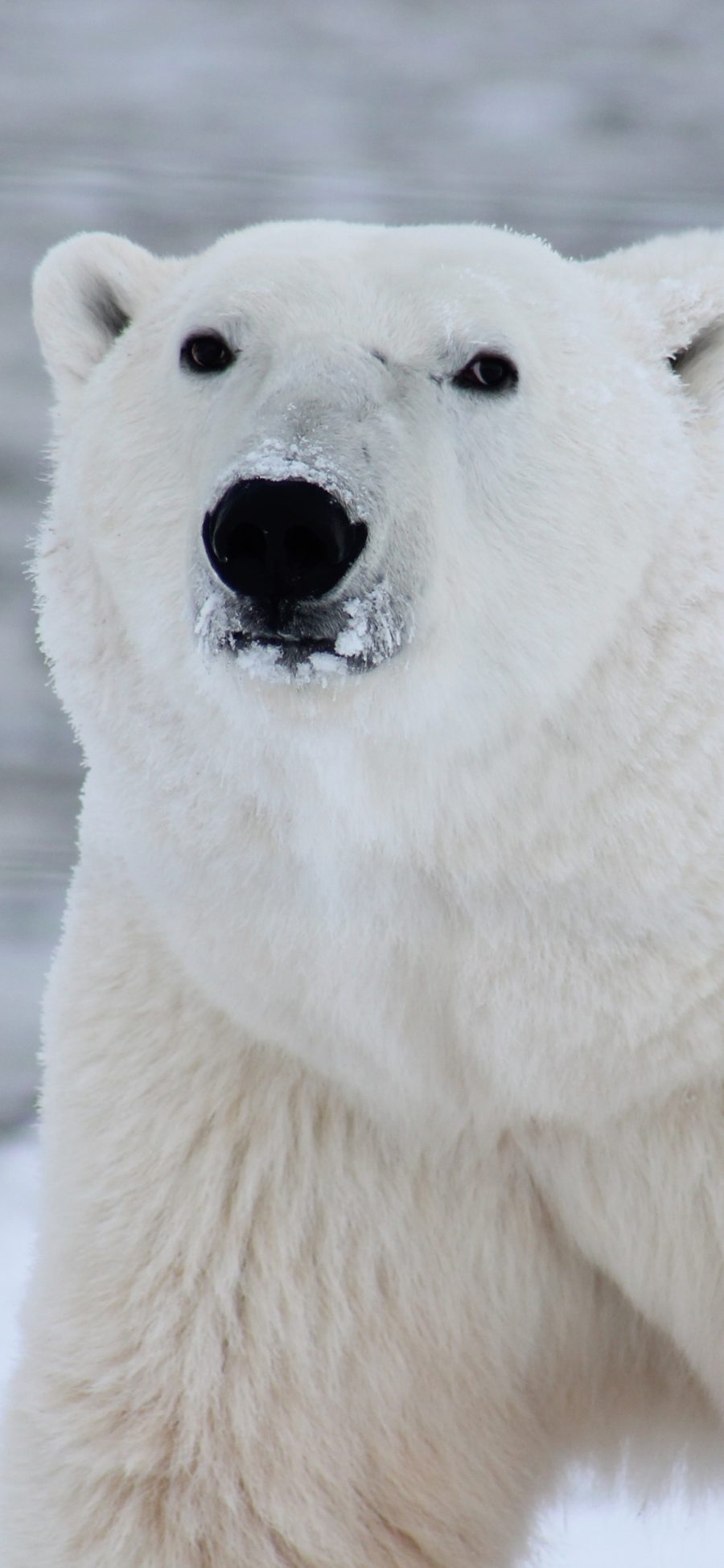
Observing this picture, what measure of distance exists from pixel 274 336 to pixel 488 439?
0.17 meters

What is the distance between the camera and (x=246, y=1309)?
55.6 inches

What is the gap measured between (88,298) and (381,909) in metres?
0.62

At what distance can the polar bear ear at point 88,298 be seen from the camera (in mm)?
1487

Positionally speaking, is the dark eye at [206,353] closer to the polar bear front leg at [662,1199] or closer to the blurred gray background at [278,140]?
the polar bear front leg at [662,1199]

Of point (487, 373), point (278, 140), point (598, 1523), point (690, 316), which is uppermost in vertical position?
point (278, 140)

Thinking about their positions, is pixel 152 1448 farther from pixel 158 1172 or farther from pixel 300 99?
pixel 300 99

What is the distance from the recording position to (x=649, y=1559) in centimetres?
198

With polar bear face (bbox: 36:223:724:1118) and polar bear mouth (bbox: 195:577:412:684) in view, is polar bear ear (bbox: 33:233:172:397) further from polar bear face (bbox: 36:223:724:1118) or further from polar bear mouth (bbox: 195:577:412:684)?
polar bear mouth (bbox: 195:577:412:684)

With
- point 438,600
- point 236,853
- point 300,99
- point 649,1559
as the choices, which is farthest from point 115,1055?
point 300,99

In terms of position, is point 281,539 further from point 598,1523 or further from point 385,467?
point 598,1523

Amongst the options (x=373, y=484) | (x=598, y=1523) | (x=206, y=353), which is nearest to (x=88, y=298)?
(x=206, y=353)

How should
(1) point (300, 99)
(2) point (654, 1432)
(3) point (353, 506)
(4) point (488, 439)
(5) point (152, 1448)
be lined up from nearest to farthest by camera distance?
1. (3) point (353, 506)
2. (4) point (488, 439)
3. (5) point (152, 1448)
4. (2) point (654, 1432)
5. (1) point (300, 99)

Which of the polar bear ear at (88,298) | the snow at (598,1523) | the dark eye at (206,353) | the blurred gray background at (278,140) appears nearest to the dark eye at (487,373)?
the dark eye at (206,353)

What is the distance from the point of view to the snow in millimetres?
1665
